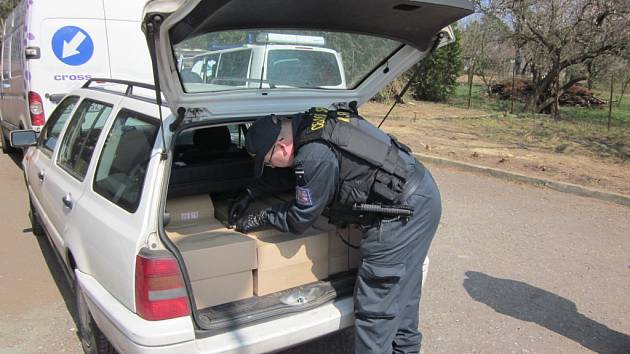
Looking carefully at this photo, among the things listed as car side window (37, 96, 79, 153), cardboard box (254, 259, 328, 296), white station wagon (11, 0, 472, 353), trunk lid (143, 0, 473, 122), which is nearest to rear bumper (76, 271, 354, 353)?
white station wagon (11, 0, 472, 353)

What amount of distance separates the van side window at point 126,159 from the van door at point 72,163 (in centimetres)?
19

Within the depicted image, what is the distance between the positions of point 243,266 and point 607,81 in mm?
19670

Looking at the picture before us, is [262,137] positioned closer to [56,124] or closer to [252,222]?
[252,222]

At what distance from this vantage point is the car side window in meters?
3.96

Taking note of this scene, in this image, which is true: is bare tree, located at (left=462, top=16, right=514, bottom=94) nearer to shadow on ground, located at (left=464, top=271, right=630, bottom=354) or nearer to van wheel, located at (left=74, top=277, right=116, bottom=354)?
shadow on ground, located at (left=464, top=271, right=630, bottom=354)

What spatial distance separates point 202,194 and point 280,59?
1033 mm

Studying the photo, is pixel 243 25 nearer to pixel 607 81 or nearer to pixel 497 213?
pixel 497 213

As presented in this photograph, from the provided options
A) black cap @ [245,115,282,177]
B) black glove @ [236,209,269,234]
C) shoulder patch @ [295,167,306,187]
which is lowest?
black glove @ [236,209,269,234]

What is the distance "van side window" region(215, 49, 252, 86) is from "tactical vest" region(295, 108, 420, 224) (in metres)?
0.73

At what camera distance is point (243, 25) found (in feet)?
9.35

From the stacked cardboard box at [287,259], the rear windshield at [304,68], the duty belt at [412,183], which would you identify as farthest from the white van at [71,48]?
the duty belt at [412,183]

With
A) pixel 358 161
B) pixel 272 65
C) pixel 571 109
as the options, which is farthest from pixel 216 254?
pixel 571 109

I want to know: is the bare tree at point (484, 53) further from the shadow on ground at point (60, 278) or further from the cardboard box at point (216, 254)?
the cardboard box at point (216, 254)

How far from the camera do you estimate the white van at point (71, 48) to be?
21.6ft
